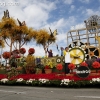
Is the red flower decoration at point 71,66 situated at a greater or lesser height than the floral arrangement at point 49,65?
lesser

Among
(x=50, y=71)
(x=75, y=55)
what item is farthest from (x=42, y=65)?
(x=75, y=55)

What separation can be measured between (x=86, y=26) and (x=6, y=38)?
1675 centimetres

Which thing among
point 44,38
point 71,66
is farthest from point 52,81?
point 44,38

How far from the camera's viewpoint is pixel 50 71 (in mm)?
17344

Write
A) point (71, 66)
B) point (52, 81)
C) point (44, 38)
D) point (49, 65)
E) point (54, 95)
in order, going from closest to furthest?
point (54, 95) → point (52, 81) → point (71, 66) → point (49, 65) → point (44, 38)

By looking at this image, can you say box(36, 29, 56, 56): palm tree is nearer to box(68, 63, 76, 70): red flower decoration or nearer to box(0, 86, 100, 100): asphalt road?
box(68, 63, 76, 70): red flower decoration

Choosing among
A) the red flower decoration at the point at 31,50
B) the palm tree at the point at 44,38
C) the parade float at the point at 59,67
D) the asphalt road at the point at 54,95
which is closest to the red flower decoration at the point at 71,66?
the parade float at the point at 59,67

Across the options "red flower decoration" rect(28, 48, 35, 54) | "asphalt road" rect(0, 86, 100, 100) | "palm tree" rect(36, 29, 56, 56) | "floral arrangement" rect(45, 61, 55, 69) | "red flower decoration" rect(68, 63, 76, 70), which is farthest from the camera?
"palm tree" rect(36, 29, 56, 56)

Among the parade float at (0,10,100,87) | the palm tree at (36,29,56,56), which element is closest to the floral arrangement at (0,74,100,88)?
the parade float at (0,10,100,87)

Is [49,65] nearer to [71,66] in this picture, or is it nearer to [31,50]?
[31,50]

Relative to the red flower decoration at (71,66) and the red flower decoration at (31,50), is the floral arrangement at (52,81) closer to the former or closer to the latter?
the red flower decoration at (71,66)

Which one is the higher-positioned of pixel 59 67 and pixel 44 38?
pixel 44 38

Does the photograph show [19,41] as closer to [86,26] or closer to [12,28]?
[12,28]

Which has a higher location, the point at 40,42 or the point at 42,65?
the point at 40,42
